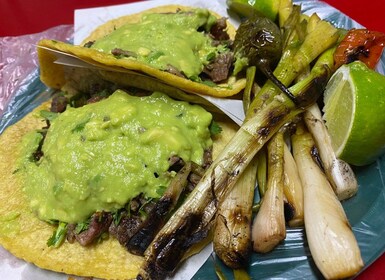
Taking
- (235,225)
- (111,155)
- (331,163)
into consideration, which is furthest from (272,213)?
(111,155)

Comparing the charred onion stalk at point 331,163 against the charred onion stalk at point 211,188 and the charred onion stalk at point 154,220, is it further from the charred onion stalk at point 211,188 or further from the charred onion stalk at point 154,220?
the charred onion stalk at point 154,220

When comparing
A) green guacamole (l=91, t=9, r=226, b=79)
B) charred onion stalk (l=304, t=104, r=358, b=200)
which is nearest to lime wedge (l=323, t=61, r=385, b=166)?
charred onion stalk (l=304, t=104, r=358, b=200)

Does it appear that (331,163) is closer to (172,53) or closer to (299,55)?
(299,55)

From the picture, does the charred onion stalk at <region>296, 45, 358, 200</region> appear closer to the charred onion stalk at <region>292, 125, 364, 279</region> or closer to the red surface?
the charred onion stalk at <region>292, 125, 364, 279</region>

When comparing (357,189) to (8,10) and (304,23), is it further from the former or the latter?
(8,10)

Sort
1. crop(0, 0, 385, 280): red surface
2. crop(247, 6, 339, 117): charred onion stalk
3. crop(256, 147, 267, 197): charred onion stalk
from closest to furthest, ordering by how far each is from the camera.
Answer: crop(256, 147, 267, 197): charred onion stalk → crop(247, 6, 339, 117): charred onion stalk → crop(0, 0, 385, 280): red surface

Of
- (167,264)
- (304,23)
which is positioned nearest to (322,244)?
(167,264)
